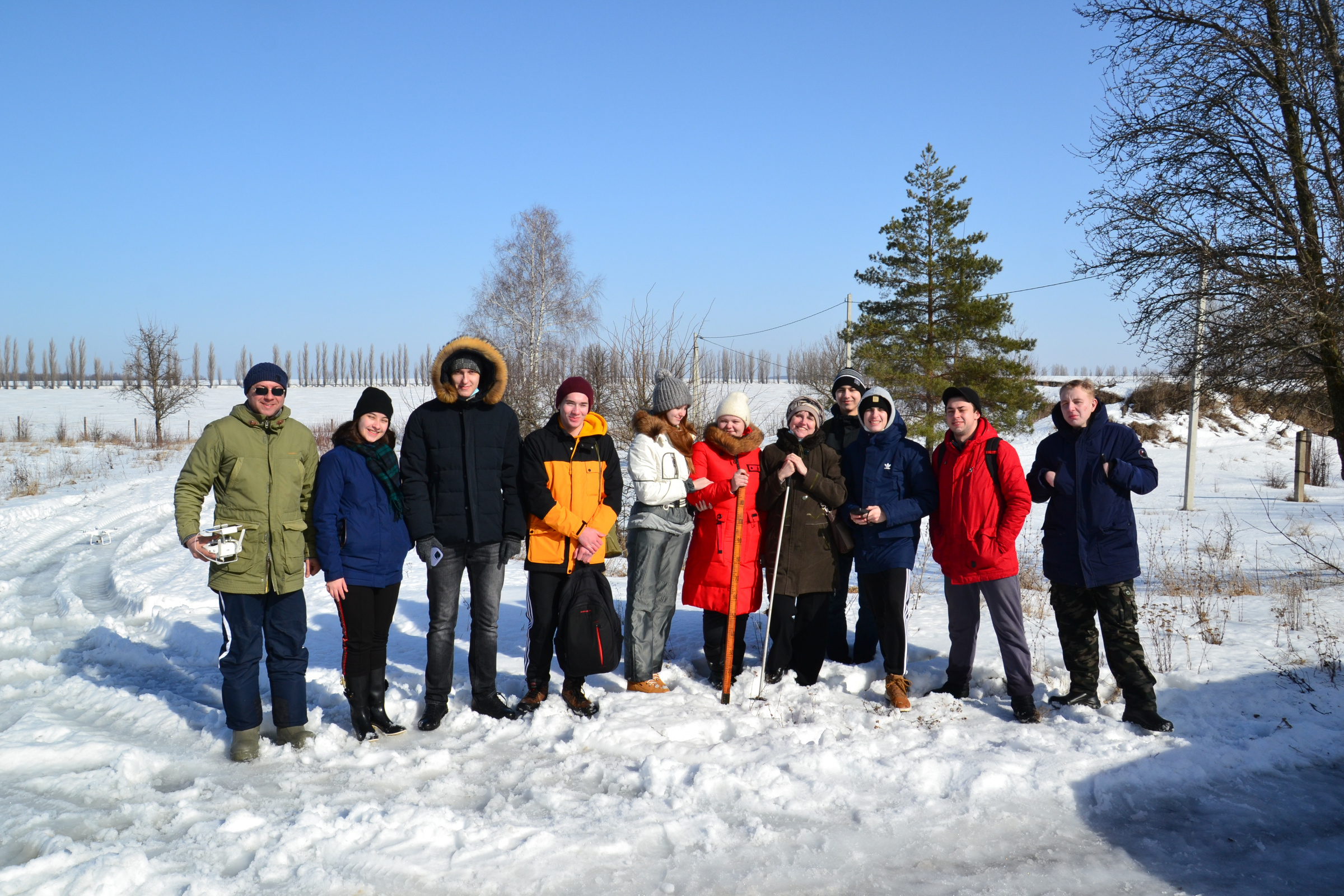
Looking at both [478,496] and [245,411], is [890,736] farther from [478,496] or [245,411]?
[245,411]

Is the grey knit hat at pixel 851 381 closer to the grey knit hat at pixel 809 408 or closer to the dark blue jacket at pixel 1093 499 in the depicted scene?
the grey knit hat at pixel 809 408

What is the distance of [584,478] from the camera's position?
4.95 metres

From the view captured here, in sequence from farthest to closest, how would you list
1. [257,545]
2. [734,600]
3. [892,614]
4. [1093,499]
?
[734,600] → [892,614] → [1093,499] → [257,545]

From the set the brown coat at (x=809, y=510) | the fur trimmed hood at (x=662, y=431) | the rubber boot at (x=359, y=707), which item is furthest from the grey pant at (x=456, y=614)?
the brown coat at (x=809, y=510)

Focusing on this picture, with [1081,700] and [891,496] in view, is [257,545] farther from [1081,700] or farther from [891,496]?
[1081,700]

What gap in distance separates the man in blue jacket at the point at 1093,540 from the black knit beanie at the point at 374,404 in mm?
3833

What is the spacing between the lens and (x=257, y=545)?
432 centimetres

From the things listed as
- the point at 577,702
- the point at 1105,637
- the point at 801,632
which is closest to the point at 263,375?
the point at 577,702

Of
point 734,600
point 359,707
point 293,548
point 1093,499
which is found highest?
point 1093,499

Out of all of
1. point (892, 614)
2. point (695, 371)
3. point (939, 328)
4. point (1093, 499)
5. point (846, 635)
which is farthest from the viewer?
point (939, 328)

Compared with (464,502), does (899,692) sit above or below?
below

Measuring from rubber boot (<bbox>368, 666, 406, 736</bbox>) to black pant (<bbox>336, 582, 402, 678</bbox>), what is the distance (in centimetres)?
6

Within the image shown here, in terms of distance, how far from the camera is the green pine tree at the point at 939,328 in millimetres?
28734

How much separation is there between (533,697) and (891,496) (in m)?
2.57
